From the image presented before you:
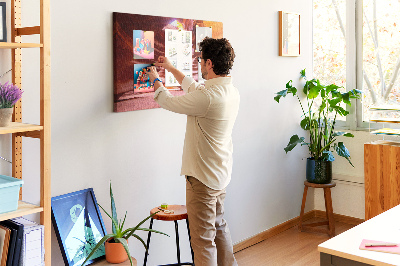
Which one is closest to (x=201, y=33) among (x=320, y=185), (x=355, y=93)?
(x=355, y=93)

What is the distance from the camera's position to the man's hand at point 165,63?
358 cm

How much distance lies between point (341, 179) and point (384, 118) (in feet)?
2.64

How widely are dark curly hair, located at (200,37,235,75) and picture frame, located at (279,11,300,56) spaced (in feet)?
5.62

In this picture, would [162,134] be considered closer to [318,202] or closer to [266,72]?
[266,72]

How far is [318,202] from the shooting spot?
5633 millimetres

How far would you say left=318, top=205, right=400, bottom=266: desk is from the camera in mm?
2137

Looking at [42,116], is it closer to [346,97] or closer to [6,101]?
[6,101]

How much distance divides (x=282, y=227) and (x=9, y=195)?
3239 mm

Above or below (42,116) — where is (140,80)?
above

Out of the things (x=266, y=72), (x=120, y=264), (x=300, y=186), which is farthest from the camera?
(x=300, y=186)

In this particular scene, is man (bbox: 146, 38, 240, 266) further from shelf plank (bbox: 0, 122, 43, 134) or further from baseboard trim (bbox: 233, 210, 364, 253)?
baseboard trim (bbox: 233, 210, 364, 253)

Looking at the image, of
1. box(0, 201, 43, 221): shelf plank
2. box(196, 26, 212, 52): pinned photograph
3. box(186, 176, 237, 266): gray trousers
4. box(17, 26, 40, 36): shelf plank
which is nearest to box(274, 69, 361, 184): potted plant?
box(196, 26, 212, 52): pinned photograph

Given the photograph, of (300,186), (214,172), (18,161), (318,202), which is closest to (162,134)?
Answer: (214,172)

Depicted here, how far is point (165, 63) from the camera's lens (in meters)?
3.59
